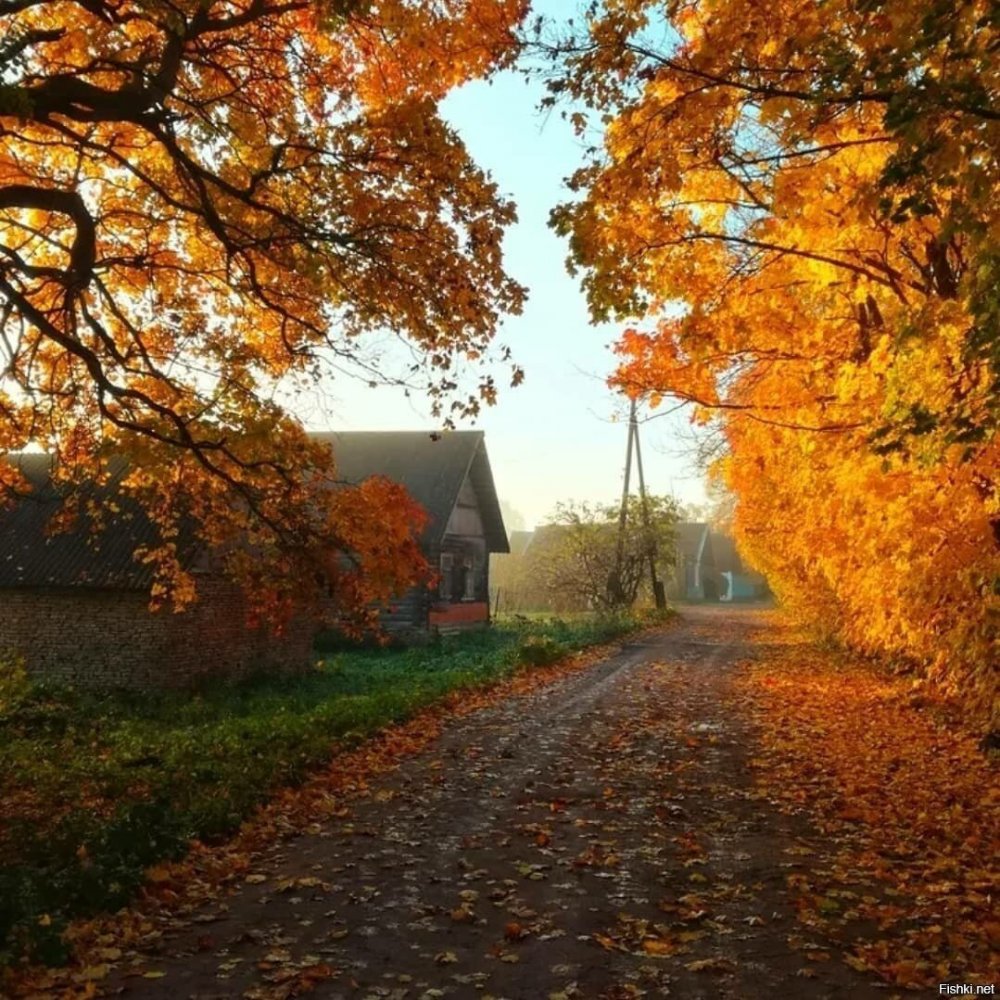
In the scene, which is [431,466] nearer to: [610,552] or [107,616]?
[610,552]

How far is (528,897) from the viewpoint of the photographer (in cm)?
594

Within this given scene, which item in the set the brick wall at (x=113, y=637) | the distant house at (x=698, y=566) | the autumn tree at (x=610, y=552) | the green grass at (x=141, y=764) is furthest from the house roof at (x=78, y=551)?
the distant house at (x=698, y=566)

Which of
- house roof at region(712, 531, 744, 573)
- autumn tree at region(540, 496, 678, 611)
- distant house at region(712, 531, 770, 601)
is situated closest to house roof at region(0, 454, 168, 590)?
autumn tree at region(540, 496, 678, 611)

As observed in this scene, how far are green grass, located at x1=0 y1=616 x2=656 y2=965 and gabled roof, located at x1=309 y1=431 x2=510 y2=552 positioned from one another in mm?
8511

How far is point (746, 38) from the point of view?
7.05m

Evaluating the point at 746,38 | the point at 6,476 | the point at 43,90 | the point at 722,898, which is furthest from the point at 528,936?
the point at 6,476

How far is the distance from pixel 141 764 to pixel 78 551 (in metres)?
10.6

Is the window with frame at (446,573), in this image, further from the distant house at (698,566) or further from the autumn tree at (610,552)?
the distant house at (698,566)

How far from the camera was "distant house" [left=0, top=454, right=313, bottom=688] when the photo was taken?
19062 mm

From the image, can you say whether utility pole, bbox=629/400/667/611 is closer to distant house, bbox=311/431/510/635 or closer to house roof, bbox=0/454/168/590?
distant house, bbox=311/431/510/635

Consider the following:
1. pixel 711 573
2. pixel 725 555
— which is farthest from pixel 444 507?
pixel 725 555

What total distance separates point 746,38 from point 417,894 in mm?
6887

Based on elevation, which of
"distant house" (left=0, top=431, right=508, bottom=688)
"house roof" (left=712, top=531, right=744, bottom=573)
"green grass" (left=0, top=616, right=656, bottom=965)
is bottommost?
"green grass" (left=0, top=616, right=656, bottom=965)

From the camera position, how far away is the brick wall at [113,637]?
750 inches
